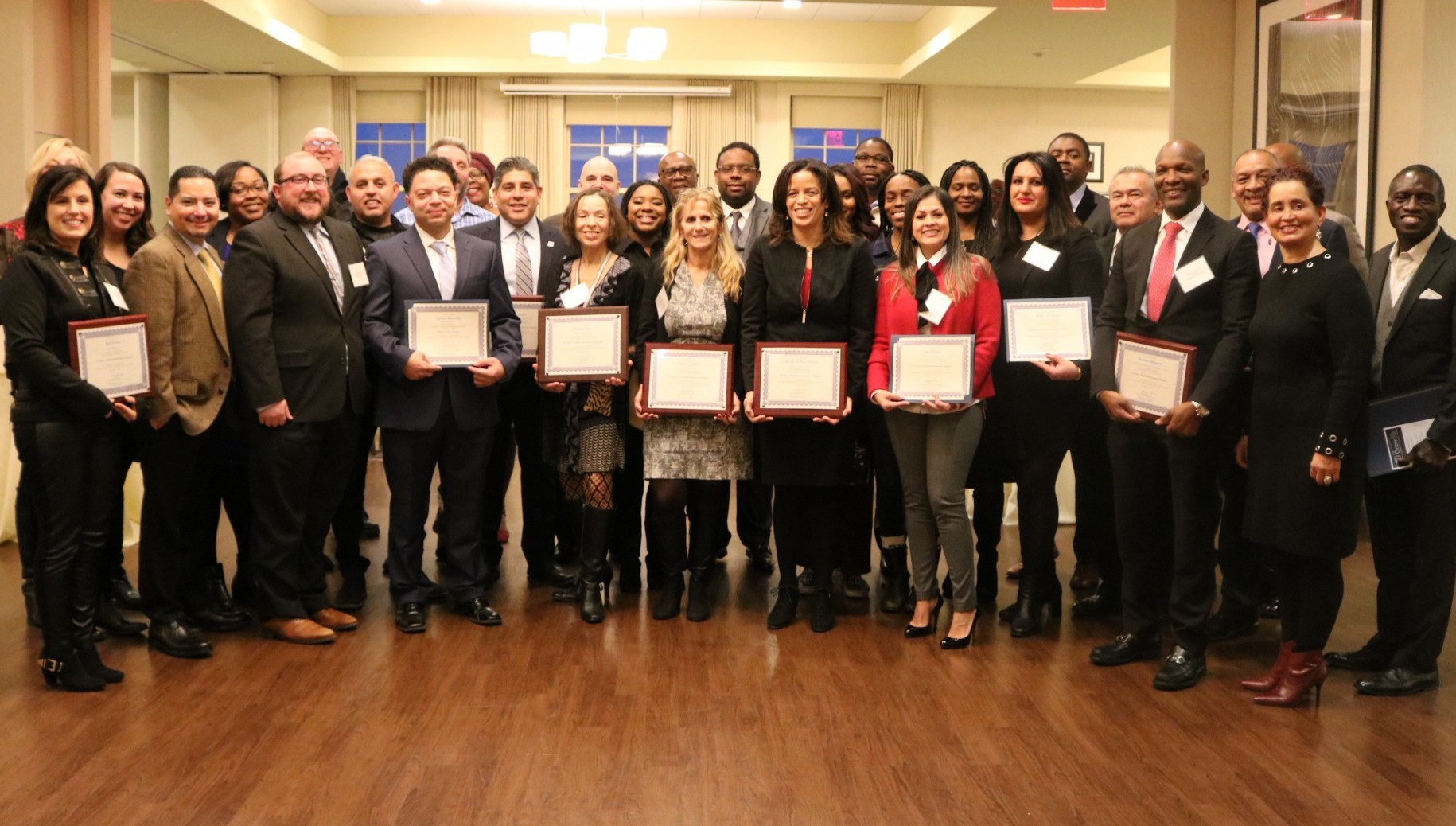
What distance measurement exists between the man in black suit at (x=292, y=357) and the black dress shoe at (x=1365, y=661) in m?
3.40

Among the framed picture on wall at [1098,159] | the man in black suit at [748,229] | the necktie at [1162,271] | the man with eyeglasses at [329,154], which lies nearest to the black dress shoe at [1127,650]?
the necktie at [1162,271]

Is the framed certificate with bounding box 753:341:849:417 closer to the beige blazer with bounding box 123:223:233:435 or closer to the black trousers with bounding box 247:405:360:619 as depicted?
the black trousers with bounding box 247:405:360:619

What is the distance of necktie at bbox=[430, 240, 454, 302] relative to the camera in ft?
14.3

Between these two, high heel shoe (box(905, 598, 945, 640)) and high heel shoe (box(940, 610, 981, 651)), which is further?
high heel shoe (box(905, 598, 945, 640))

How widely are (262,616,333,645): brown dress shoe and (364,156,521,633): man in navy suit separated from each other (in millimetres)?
277

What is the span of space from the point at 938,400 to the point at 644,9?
8.86 meters

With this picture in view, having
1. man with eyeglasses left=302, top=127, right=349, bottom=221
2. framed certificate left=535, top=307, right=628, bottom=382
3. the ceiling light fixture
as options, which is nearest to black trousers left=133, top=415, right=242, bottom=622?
framed certificate left=535, top=307, right=628, bottom=382

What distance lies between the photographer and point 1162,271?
3.92 m

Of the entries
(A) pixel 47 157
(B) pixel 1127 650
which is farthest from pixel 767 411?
(A) pixel 47 157

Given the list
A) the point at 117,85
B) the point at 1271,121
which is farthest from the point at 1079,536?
the point at 117,85

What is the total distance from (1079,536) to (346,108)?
10.1 meters

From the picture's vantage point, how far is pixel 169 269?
12.7ft

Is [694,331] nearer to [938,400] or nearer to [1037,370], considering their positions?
[938,400]

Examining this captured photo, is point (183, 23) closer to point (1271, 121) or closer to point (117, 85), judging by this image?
point (117, 85)
